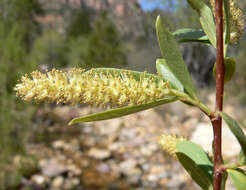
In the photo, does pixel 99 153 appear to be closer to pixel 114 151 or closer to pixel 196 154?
pixel 114 151

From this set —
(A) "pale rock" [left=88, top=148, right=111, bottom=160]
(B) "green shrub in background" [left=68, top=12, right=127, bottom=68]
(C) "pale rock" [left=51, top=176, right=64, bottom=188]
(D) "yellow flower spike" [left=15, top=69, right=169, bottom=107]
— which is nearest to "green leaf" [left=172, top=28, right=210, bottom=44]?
(D) "yellow flower spike" [left=15, top=69, right=169, bottom=107]

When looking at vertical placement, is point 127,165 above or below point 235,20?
below

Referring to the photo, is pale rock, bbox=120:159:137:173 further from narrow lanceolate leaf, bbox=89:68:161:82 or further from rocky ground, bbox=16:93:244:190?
narrow lanceolate leaf, bbox=89:68:161:82

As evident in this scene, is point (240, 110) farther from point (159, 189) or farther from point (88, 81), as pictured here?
point (88, 81)

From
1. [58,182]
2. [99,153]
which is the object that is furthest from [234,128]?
[99,153]

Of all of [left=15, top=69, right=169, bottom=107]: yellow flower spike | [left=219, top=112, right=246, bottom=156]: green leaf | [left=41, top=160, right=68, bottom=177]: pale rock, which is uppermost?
[left=15, top=69, right=169, bottom=107]: yellow flower spike

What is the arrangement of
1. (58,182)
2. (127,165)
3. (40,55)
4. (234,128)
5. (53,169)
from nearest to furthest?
1. (234,128)
2. (58,182)
3. (53,169)
4. (40,55)
5. (127,165)
